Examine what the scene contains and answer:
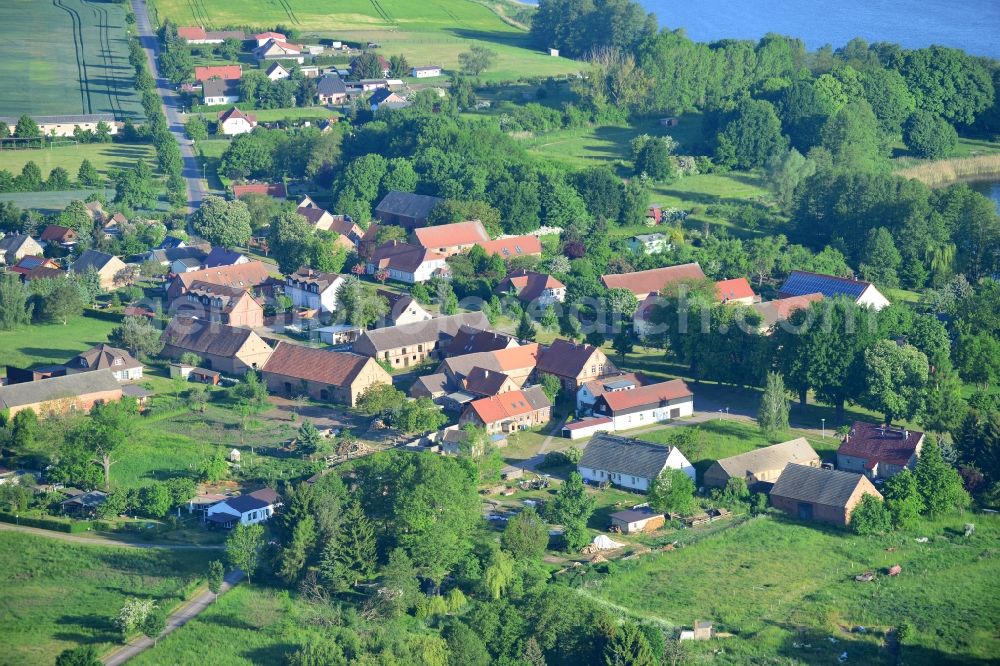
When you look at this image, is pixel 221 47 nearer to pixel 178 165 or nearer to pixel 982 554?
pixel 178 165

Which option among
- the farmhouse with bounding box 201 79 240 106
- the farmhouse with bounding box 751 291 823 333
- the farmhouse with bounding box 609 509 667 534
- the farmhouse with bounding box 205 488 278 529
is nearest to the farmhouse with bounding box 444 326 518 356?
the farmhouse with bounding box 751 291 823 333

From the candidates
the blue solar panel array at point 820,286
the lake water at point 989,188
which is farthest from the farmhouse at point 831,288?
the lake water at point 989,188

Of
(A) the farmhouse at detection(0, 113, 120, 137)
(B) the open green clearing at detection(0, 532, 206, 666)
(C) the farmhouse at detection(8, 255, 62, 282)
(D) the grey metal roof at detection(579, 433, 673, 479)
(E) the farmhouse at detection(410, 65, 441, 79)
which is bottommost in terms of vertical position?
(B) the open green clearing at detection(0, 532, 206, 666)

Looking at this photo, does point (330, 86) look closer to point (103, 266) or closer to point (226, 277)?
point (103, 266)

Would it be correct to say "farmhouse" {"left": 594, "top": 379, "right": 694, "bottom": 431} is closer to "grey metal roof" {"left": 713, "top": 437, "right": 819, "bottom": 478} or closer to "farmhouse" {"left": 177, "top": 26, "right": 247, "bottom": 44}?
"grey metal roof" {"left": 713, "top": 437, "right": 819, "bottom": 478}

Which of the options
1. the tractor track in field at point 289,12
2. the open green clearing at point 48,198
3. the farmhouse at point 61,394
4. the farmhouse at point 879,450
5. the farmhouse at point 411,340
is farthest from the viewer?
the tractor track in field at point 289,12

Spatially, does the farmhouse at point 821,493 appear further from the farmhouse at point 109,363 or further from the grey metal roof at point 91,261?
the grey metal roof at point 91,261
